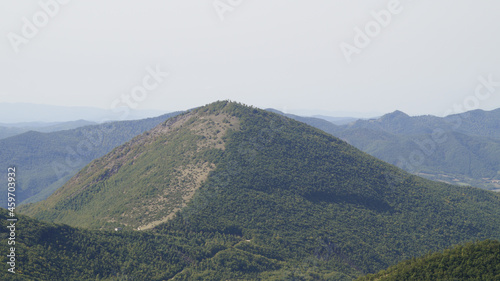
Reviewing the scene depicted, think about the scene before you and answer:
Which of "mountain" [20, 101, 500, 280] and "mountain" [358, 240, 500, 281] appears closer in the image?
"mountain" [358, 240, 500, 281]

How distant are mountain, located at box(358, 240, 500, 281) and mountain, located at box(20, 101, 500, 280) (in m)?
38.5

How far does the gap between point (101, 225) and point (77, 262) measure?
3399 centimetres

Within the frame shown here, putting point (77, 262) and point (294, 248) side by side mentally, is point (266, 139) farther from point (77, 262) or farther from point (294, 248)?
point (77, 262)

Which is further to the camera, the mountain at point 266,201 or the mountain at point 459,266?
the mountain at point 266,201

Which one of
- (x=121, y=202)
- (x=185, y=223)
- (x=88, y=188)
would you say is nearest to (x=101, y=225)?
(x=121, y=202)

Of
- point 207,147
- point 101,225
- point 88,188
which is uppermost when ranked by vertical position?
point 207,147

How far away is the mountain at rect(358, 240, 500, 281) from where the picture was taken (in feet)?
194

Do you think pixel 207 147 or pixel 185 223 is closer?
pixel 185 223

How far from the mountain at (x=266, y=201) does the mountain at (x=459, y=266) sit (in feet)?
126

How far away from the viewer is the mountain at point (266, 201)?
114 metres

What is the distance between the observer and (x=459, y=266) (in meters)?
61.6

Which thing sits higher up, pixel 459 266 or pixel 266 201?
pixel 266 201

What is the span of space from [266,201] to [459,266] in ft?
261

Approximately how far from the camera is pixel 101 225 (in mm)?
120625
